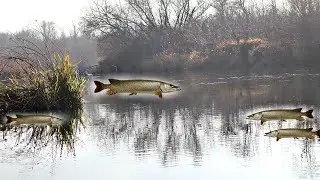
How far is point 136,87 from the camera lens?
2.50 metres

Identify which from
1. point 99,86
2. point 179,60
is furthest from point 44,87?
point 179,60

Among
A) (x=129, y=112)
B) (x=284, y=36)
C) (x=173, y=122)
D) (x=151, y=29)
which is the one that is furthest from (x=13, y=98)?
(x=151, y=29)

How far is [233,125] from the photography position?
10.3 metres

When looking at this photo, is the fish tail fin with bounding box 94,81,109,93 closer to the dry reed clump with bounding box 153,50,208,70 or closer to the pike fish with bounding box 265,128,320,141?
the pike fish with bounding box 265,128,320,141

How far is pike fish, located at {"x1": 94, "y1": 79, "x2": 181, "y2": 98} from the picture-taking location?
2.41m

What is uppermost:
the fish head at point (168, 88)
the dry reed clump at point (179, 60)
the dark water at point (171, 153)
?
the dry reed clump at point (179, 60)

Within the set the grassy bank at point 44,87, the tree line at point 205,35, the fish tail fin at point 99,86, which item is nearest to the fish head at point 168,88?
the fish tail fin at point 99,86

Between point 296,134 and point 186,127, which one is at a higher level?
point 296,134

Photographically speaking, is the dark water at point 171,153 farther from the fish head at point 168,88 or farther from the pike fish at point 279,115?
the fish head at point 168,88

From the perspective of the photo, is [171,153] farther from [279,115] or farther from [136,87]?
[136,87]

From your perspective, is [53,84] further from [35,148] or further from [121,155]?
[121,155]

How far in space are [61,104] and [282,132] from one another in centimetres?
1097

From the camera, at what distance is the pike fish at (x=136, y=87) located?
241cm

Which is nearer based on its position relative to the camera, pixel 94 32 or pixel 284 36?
pixel 284 36
